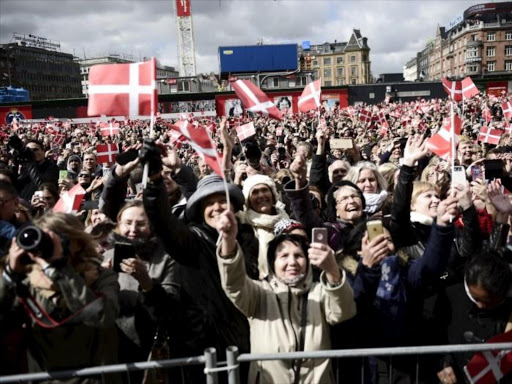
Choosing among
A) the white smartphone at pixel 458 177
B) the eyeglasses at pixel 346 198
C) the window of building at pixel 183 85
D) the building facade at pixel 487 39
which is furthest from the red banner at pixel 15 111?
the building facade at pixel 487 39

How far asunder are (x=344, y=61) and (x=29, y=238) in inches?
5075

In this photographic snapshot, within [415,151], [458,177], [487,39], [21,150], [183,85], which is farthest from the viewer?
[487,39]

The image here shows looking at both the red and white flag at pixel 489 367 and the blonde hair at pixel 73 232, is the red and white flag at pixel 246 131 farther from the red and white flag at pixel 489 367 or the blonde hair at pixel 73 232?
the red and white flag at pixel 489 367

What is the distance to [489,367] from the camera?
8.04 feet

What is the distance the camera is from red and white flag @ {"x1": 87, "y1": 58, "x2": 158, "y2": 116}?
303cm

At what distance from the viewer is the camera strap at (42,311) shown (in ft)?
7.12

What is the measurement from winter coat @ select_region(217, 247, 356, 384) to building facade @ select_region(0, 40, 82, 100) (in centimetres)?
9854

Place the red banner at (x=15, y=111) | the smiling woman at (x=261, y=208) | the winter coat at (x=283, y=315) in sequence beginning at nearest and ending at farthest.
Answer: the winter coat at (x=283, y=315), the smiling woman at (x=261, y=208), the red banner at (x=15, y=111)

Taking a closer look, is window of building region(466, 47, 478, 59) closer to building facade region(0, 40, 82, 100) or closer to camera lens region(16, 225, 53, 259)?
building facade region(0, 40, 82, 100)

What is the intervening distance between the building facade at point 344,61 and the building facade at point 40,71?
2407 inches

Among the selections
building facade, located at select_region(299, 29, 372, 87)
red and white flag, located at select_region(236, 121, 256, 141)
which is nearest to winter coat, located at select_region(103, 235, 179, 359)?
red and white flag, located at select_region(236, 121, 256, 141)

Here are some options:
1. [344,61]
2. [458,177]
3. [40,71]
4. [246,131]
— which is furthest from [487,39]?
[458,177]

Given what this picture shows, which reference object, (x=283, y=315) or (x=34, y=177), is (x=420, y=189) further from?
(x=34, y=177)

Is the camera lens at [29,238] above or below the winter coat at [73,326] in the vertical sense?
above
